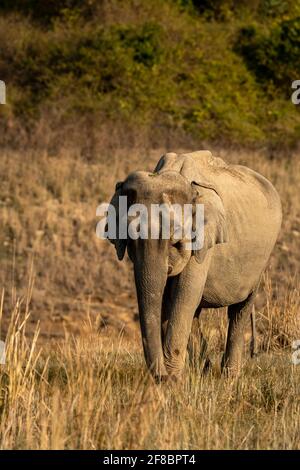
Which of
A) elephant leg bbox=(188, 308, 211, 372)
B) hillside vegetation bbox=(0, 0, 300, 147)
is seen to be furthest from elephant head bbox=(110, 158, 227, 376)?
hillside vegetation bbox=(0, 0, 300, 147)

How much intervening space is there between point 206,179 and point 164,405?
1.56 meters

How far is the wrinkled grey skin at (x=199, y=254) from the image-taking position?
5547mm

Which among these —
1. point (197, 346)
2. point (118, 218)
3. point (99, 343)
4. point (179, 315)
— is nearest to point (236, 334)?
point (197, 346)

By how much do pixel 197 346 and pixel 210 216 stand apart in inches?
50.2

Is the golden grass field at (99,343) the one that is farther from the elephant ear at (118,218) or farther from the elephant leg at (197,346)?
the elephant ear at (118,218)

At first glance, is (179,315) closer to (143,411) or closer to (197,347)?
(197,347)

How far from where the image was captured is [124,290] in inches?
517

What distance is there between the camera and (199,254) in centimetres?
576

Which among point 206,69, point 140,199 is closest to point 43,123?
point 206,69

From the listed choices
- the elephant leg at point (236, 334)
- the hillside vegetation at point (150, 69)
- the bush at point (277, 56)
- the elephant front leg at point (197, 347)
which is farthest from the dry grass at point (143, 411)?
the bush at point (277, 56)

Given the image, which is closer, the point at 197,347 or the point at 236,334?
the point at 197,347

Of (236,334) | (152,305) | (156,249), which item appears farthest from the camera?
(236,334)
